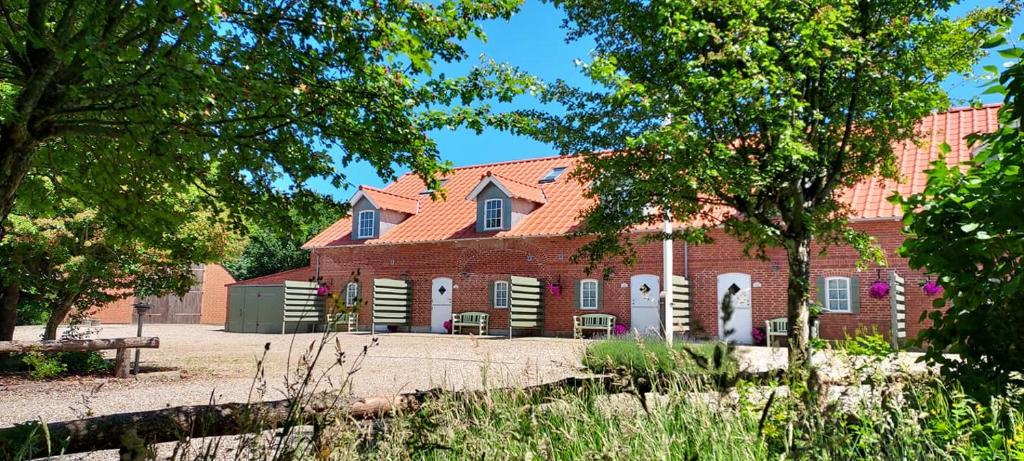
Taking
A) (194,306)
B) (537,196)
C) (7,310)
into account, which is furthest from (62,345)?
(194,306)

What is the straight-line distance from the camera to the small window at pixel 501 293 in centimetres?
2359

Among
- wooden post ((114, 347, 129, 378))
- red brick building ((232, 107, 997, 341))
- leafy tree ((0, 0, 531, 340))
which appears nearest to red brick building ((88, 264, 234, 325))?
red brick building ((232, 107, 997, 341))

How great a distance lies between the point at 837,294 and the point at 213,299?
34120 millimetres

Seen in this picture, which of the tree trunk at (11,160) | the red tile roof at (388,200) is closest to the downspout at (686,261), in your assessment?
the red tile roof at (388,200)

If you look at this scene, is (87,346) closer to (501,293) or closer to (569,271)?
(569,271)

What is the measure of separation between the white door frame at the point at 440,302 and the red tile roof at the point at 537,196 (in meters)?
1.69

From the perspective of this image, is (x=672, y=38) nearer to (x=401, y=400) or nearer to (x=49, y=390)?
(x=401, y=400)

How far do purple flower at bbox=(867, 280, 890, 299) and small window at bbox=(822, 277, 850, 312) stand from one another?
746 millimetres

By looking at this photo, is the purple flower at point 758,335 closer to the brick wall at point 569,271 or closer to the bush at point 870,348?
the brick wall at point 569,271

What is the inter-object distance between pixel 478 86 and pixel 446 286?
65.3 feet

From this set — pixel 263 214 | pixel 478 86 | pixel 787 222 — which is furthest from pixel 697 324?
→ pixel 787 222

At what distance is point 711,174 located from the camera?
568 cm

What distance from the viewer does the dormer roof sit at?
77.3 ft

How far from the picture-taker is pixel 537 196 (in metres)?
24.7
